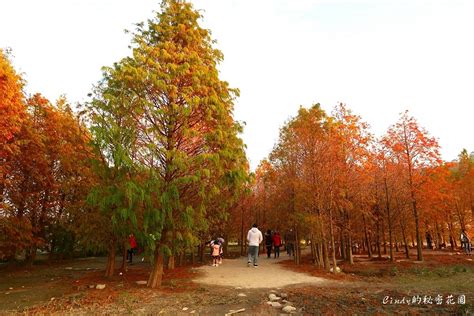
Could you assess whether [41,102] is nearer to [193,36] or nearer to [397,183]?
[193,36]

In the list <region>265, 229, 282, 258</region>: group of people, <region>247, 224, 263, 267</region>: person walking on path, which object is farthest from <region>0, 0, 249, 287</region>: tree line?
<region>265, 229, 282, 258</region>: group of people

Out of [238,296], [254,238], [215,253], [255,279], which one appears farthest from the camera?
[215,253]

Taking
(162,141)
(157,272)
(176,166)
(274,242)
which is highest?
(162,141)

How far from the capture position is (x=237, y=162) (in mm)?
10492

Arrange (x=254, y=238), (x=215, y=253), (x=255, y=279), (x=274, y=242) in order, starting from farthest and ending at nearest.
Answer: (x=274, y=242), (x=215, y=253), (x=254, y=238), (x=255, y=279)

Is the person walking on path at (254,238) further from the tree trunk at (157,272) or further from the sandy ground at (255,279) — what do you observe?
the tree trunk at (157,272)

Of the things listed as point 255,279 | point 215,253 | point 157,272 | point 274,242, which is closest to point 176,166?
point 157,272

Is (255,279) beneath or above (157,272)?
beneath

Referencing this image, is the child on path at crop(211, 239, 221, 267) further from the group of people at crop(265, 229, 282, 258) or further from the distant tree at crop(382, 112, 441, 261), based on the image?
the distant tree at crop(382, 112, 441, 261)

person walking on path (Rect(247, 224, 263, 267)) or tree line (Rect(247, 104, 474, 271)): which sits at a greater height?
tree line (Rect(247, 104, 474, 271))

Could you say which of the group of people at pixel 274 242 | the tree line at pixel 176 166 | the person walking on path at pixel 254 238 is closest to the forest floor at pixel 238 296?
the tree line at pixel 176 166

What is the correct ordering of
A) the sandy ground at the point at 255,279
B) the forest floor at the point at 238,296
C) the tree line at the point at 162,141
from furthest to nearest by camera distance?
the sandy ground at the point at 255,279
the tree line at the point at 162,141
the forest floor at the point at 238,296

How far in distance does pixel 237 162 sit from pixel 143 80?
3.97 meters

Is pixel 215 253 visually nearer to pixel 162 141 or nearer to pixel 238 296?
pixel 238 296
